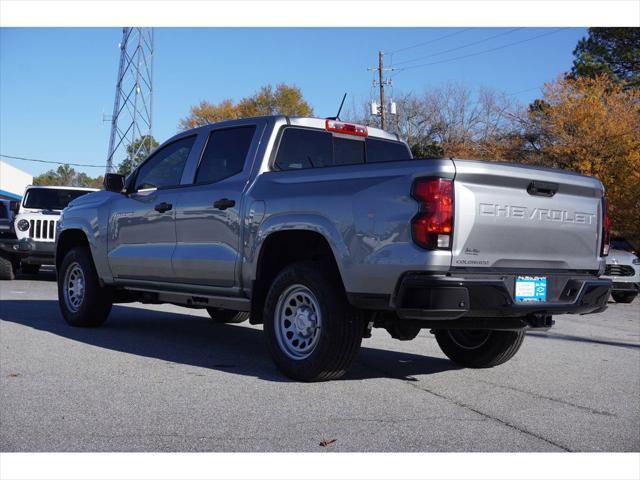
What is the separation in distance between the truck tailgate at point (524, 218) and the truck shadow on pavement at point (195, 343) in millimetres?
1509

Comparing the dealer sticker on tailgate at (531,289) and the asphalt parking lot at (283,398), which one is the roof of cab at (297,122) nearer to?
the asphalt parking lot at (283,398)

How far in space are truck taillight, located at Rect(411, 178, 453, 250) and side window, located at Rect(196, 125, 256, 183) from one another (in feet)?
7.33

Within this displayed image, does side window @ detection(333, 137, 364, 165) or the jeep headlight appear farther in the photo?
the jeep headlight

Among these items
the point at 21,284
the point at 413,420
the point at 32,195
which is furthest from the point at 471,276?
the point at 32,195

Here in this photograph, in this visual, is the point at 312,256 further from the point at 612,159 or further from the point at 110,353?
the point at 612,159

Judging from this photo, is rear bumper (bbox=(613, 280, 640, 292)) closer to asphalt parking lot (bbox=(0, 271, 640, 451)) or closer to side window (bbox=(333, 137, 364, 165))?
asphalt parking lot (bbox=(0, 271, 640, 451))

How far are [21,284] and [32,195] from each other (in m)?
2.23

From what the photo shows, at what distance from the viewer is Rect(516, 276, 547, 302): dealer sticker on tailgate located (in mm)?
5363

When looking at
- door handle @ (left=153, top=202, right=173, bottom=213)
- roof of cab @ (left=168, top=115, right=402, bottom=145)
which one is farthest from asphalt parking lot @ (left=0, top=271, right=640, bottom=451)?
roof of cab @ (left=168, top=115, right=402, bottom=145)

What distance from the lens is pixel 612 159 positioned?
987 inches

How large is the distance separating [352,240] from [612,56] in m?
34.5

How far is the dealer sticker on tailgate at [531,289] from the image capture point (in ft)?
17.6

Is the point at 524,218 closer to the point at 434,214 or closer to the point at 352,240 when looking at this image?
the point at 434,214

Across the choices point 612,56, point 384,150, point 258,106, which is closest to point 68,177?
point 258,106
